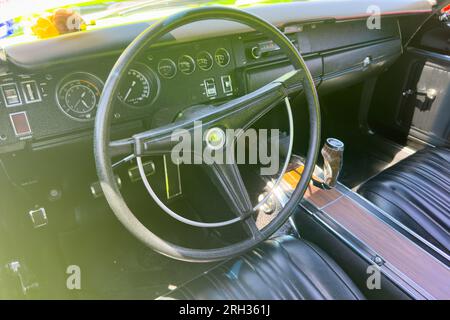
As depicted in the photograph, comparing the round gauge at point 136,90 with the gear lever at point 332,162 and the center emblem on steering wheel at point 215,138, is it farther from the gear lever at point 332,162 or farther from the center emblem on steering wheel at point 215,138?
the gear lever at point 332,162

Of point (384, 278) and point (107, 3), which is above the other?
point (107, 3)

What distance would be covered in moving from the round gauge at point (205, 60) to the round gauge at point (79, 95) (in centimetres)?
38

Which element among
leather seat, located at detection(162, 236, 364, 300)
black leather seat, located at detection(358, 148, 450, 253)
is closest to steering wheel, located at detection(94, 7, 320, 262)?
leather seat, located at detection(162, 236, 364, 300)

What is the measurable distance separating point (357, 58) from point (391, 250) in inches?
44.1

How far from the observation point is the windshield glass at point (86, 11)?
1275 mm

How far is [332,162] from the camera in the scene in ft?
4.78

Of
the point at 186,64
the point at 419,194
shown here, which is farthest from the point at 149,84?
the point at 419,194

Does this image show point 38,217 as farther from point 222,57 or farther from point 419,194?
point 419,194

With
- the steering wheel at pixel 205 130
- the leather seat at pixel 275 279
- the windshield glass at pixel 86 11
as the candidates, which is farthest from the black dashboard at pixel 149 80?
the leather seat at pixel 275 279

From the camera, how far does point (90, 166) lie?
1583 millimetres

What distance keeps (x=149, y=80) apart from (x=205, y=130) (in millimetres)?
415
